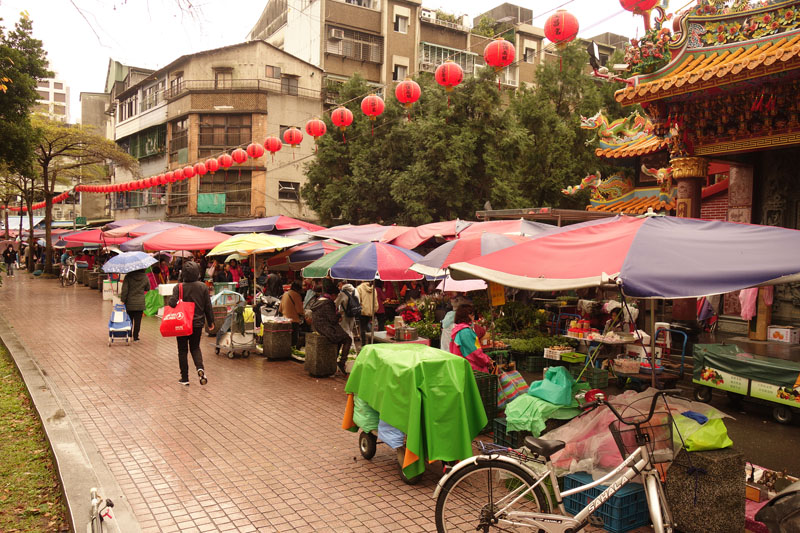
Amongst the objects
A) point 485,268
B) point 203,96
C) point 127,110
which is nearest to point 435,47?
point 203,96

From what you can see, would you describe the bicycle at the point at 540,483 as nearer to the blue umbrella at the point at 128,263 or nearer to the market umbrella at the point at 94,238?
the blue umbrella at the point at 128,263

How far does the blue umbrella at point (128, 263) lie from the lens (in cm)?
1362

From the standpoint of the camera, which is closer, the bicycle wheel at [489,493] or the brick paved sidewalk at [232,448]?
the bicycle wheel at [489,493]

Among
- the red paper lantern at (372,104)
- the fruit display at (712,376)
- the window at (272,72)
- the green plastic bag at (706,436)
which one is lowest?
the fruit display at (712,376)

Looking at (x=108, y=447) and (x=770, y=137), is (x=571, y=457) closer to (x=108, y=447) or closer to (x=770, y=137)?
(x=108, y=447)

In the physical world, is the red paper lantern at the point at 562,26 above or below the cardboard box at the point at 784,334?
above

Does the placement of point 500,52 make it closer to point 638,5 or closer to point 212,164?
point 638,5

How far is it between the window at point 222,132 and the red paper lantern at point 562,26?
98.9 feet

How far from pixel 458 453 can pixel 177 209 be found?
37.3 m

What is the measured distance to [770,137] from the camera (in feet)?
31.1

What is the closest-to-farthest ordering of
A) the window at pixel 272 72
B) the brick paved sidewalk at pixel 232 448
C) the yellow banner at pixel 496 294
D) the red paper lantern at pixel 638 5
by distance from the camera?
the brick paved sidewalk at pixel 232 448, the yellow banner at pixel 496 294, the red paper lantern at pixel 638 5, the window at pixel 272 72

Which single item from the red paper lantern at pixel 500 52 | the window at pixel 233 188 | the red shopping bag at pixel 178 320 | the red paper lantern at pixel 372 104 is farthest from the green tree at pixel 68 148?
the red paper lantern at pixel 500 52

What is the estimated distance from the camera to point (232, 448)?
22.2 feet

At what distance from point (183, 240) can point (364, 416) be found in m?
12.2
